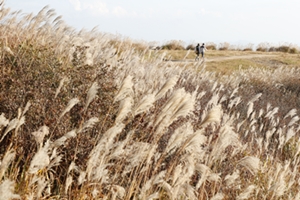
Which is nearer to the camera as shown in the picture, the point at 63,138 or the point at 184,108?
the point at 63,138

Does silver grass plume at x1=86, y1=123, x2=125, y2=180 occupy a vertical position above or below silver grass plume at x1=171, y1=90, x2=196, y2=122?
below

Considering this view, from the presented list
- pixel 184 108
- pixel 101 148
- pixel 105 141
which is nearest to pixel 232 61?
pixel 105 141

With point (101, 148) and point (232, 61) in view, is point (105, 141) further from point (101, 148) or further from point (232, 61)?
point (232, 61)

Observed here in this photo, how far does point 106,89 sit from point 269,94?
8.93 meters

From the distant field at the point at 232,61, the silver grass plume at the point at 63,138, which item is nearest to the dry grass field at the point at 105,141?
the silver grass plume at the point at 63,138

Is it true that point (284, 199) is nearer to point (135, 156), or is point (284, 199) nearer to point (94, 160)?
point (135, 156)

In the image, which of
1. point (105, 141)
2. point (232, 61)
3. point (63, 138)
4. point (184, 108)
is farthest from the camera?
point (232, 61)

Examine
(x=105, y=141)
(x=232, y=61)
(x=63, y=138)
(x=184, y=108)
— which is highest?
(x=184, y=108)

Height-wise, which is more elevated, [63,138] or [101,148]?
[63,138]

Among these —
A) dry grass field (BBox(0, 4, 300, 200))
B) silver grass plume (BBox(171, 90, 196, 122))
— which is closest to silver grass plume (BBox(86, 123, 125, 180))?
dry grass field (BBox(0, 4, 300, 200))

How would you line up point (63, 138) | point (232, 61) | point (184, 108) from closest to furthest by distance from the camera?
point (63, 138)
point (184, 108)
point (232, 61)

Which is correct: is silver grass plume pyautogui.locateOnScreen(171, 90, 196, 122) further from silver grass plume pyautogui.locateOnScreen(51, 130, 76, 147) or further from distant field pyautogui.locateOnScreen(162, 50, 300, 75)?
distant field pyautogui.locateOnScreen(162, 50, 300, 75)

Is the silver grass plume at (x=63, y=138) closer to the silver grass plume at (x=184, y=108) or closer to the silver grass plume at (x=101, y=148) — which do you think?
the silver grass plume at (x=101, y=148)

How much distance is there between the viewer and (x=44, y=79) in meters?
4.16
